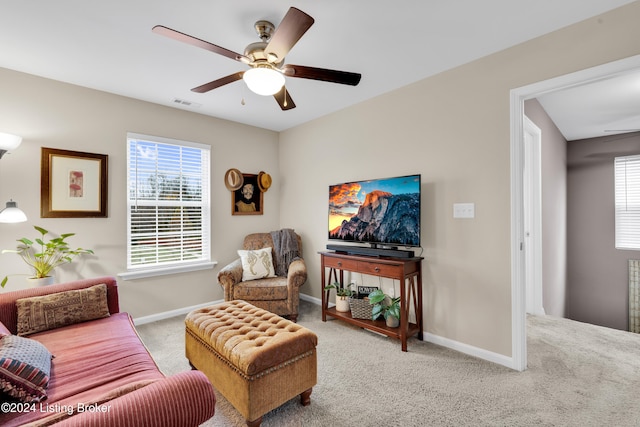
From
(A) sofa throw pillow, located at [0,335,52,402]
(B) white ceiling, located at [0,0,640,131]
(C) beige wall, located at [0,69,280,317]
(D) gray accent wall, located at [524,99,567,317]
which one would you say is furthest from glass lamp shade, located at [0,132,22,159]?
(D) gray accent wall, located at [524,99,567,317]

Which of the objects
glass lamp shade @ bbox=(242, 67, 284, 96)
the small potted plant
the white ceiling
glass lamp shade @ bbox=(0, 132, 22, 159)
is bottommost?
the small potted plant

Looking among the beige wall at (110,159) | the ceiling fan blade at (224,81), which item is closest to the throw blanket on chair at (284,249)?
the beige wall at (110,159)

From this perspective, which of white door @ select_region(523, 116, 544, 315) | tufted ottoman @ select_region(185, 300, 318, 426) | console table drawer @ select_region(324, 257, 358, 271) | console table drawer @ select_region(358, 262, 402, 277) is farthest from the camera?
white door @ select_region(523, 116, 544, 315)

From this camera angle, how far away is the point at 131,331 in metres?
2.09

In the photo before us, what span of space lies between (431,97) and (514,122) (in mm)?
812

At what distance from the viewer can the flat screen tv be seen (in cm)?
276

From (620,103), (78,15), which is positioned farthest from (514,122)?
(78,15)

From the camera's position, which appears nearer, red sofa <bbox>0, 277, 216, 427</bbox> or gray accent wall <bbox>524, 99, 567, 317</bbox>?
red sofa <bbox>0, 277, 216, 427</bbox>

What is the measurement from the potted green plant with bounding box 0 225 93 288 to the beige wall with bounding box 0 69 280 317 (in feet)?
0.30

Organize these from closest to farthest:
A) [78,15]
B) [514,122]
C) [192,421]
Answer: [192,421], [78,15], [514,122]

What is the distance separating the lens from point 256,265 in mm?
3658

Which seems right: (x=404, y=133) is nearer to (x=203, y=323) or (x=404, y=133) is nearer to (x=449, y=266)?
(x=449, y=266)

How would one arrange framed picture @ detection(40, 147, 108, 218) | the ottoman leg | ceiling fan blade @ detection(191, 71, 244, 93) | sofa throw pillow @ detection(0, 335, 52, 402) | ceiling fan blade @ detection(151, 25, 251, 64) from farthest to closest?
framed picture @ detection(40, 147, 108, 218) → ceiling fan blade @ detection(191, 71, 244, 93) → the ottoman leg → ceiling fan blade @ detection(151, 25, 251, 64) → sofa throw pillow @ detection(0, 335, 52, 402)

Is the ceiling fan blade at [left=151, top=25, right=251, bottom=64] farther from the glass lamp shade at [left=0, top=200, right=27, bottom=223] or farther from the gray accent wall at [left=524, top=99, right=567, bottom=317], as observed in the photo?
the gray accent wall at [left=524, top=99, right=567, bottom=317]
